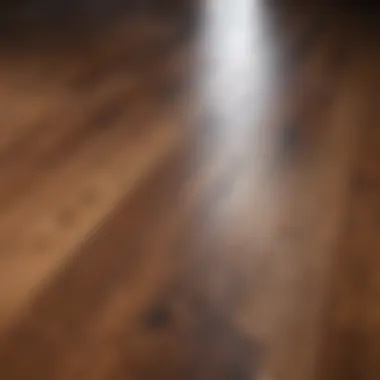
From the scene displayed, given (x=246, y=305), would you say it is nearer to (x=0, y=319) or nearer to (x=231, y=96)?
(x=0, y=319)

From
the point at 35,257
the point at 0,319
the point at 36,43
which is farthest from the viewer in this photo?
the point at 36,43

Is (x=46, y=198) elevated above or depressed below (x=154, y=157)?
below

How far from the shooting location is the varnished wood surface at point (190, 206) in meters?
0.93

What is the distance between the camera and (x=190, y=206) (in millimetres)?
1195

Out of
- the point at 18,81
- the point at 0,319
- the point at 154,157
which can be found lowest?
the point at 0,319

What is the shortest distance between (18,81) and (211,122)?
55 cm

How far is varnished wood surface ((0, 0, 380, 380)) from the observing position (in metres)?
0.93

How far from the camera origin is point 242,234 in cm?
113

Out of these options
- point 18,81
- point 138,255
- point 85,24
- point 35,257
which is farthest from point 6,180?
point 85,24

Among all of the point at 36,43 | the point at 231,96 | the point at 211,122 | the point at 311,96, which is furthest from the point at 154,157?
the point at 36,43

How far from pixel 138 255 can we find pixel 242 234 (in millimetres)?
190

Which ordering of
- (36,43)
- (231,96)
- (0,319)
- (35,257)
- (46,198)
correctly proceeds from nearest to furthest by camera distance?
(0,319)
(35,257)
(46,198)
(231,96)
(36,43)

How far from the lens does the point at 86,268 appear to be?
3.47 ft

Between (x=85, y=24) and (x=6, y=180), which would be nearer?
(x=6, y=180)
